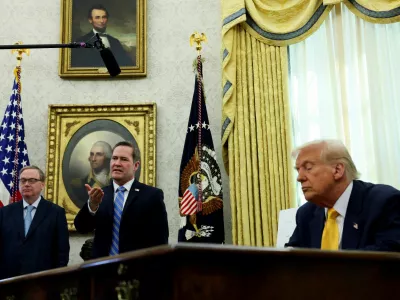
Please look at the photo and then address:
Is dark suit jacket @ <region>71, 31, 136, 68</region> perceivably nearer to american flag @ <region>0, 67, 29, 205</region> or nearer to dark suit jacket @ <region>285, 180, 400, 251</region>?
american flag @ <region>0, 67, 29, 205</region>

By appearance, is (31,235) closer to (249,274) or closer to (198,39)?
(198,39)

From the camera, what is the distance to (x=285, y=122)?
562cm

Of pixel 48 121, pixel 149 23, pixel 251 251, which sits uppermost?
pixel 149 23

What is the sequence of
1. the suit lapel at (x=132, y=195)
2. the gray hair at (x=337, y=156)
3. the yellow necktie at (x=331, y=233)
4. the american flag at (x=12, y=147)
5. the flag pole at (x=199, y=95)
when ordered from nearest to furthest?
the yellow necktie at (x=331, y=233) → the gray hair at (x=337, y=156) → the suit lapel at (x=132, y=195) → the flag pole at (x=199, y=95) → the american flag at (x=12, y=147)

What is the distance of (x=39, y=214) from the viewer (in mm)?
4309

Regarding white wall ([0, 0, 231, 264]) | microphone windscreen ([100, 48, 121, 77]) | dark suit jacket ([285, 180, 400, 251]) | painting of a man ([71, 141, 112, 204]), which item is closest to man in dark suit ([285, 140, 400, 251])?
dark suit jacket ([285, 180, 400, 251])

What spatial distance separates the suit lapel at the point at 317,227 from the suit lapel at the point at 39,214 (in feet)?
7.82

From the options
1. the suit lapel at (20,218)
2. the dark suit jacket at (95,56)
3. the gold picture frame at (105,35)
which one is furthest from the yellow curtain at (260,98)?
the suit lapel at (20,218)

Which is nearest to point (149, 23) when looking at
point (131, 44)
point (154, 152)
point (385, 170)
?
point (131, 44)

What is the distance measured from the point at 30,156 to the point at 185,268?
525 cm

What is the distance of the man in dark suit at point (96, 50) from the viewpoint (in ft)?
20.1

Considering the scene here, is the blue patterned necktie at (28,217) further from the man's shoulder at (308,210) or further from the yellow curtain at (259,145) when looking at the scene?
the man's shoulder at (308,210)

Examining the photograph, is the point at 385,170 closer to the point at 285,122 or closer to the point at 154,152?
the point at 285,122

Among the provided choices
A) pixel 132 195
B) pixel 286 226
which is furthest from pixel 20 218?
pixel 286 226
